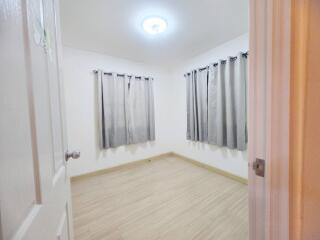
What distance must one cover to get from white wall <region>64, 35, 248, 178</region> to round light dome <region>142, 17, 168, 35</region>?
1186 millimetres

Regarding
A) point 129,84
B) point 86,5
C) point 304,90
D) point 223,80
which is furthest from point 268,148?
point 129,84

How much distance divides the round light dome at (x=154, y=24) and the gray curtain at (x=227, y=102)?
114cm

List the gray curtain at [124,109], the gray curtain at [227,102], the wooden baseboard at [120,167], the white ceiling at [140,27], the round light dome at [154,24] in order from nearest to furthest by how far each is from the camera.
Result: the white ceiling at [140,27] → the round light dome at [154,24] → the gray curtain at [227,102] → the wooden baseboard at [120,167] → the gray curtain at [124,109]

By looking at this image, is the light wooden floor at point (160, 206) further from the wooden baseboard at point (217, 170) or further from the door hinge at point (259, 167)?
the door hinge at point (259, 167)

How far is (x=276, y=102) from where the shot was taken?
21.3 inches

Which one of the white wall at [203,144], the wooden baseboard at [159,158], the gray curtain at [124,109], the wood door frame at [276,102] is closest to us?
the wood door frame at [276,102]

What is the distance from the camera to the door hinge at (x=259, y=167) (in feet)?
1.94

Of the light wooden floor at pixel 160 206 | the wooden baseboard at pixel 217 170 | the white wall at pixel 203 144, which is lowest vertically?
the light wooden floor at pixel 160 206

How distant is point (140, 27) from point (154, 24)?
233 millimetres

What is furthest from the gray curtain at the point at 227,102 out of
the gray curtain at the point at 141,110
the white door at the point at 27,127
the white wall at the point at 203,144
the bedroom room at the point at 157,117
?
the white door at the point at 27,127

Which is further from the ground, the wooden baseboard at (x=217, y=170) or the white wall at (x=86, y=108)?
the white wall at (x=86, y=108)

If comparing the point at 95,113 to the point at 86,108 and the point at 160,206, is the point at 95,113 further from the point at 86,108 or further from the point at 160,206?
the point at 160,206

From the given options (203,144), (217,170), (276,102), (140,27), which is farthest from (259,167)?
(203,144)

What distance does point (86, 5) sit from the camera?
5.36 feet
